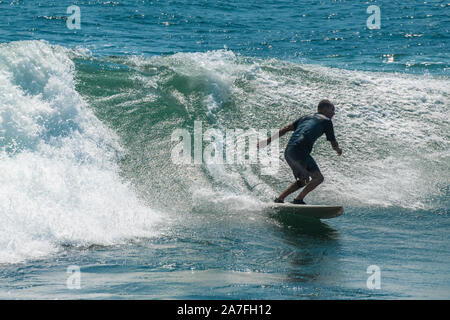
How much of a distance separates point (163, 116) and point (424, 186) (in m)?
4.45

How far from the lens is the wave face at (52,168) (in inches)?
247

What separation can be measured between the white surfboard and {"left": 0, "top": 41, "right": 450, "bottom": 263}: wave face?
0.45m

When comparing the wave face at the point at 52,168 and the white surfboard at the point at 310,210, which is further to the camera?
the white surfboard at the point at 310,210

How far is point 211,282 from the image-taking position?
16.5 feet

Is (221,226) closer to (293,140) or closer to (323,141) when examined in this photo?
(293,140)

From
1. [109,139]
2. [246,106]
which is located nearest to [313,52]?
[246,106]

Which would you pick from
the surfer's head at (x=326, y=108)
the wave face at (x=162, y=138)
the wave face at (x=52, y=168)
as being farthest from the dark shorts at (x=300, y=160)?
the wave face at (x=52, y=168)

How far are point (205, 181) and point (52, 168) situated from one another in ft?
7.20

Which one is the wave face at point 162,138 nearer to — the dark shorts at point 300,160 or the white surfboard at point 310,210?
the white surfboard at point 310,210

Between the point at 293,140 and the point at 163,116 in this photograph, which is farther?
the point at 163,116

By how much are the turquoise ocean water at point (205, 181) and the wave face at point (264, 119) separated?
0.03 m

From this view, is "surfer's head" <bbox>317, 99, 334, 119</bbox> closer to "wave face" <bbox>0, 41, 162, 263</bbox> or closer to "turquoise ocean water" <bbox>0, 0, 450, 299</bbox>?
"turquoise ocean water" <bbox>0, 0, 450, 299</bbox>

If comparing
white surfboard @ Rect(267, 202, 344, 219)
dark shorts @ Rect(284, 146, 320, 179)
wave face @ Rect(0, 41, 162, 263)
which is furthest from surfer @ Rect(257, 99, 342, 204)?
wave face @ Rect(0, 41, 162, 263)
